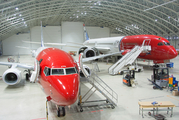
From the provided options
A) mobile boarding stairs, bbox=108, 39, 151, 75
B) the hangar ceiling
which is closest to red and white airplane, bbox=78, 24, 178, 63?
mobile boarding stairs, bbox=108, 39, 151, 75

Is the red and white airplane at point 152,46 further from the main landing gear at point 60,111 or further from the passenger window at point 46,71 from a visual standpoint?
the passenger window at point 46,71

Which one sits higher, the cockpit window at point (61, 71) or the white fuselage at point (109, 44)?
the white fuselage at point (109, 44)

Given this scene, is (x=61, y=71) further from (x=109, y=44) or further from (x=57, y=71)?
(x=109, y=44)

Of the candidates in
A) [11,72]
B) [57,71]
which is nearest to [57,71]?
[57,71]

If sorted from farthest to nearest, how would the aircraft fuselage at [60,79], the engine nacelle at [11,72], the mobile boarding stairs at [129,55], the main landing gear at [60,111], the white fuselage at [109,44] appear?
the white fuselage at [109,44] < the mobile boarding stairs at [129,55] < the engine nacelle at [11,72] < the main landing gear at [60,111] < the aircraft fuselage at [60,79]

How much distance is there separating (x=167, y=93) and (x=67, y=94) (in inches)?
334

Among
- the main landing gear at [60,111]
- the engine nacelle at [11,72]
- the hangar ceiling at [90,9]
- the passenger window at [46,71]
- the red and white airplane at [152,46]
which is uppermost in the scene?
the hangar ceiling at [90,9]

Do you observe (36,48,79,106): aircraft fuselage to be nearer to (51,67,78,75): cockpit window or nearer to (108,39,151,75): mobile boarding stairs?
(51,67,78,75): cockpit window

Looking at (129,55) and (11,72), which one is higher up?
(129,55)

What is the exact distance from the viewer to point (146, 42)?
1927 cm

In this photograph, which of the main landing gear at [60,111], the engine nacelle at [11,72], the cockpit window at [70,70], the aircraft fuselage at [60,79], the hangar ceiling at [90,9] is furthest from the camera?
the hangar ceiling at [90,9]

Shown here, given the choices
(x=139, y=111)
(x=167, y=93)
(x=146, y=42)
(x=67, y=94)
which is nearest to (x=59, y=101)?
(x=67, y=94)

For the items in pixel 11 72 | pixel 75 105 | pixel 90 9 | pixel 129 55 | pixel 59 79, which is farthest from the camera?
pixel 90 9

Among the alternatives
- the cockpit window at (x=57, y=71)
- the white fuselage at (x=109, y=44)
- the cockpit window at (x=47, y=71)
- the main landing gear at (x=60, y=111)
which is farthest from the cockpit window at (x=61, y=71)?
the white fuselage at (x=109, y=44)
